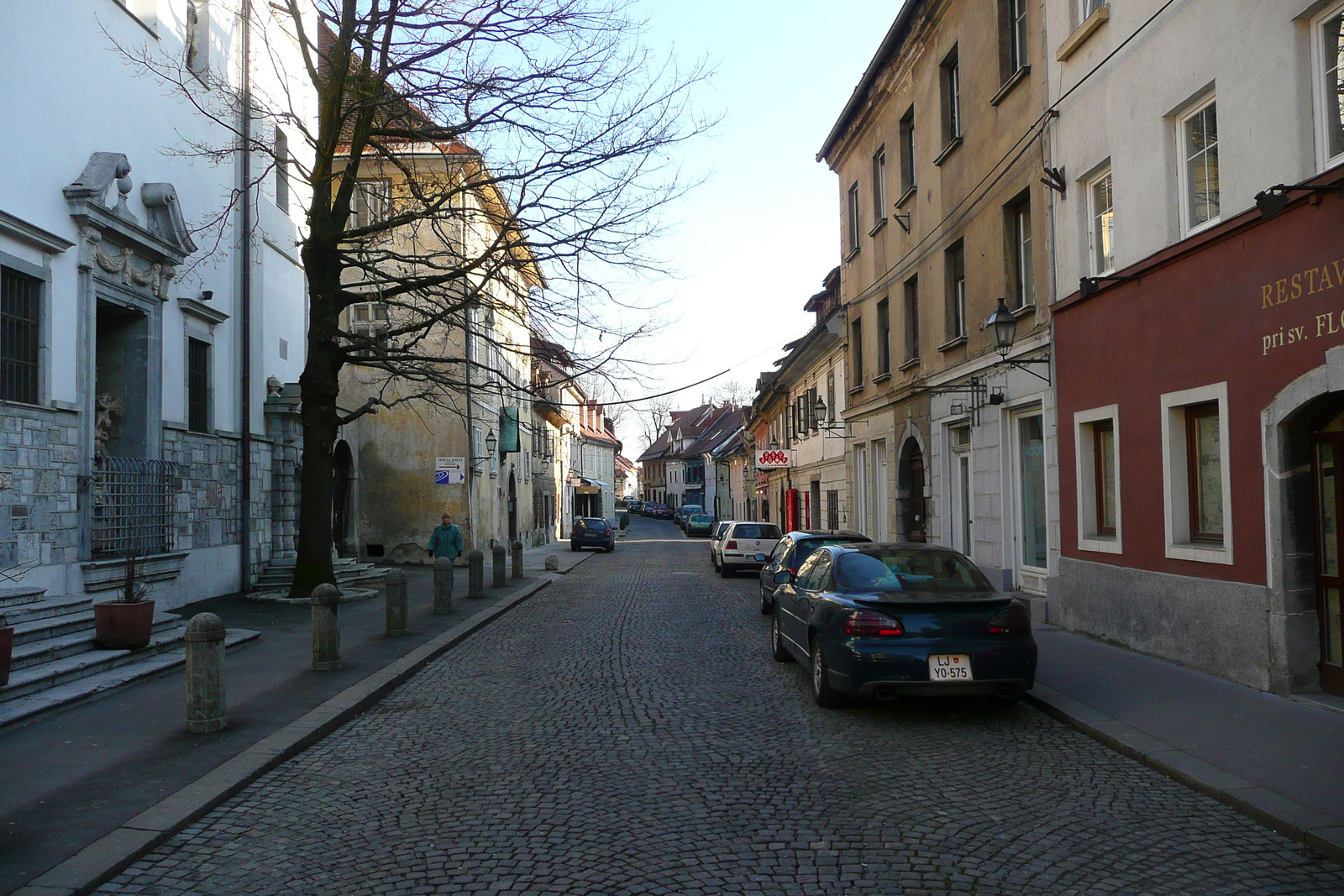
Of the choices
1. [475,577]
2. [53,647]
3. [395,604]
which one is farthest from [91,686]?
[475,577]

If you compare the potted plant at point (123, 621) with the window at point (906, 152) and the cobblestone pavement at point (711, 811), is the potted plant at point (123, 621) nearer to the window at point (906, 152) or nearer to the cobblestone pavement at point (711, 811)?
the cobblestone pavement at point (711, 811)

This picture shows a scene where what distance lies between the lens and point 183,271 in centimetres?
1666

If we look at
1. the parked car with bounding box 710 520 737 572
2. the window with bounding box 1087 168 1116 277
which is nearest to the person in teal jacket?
the parked car with bounding box 710 520 737 572

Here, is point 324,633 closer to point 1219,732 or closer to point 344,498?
point 1219,732

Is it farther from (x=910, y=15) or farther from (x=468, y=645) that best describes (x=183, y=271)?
(x=910, y=15)

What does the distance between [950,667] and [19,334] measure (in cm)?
1123

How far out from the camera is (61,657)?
9469 mm

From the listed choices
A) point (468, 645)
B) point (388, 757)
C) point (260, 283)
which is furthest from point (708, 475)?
point (388, 757)

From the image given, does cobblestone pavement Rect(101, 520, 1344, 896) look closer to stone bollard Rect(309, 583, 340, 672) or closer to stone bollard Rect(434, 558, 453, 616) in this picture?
stone bollard Rect(309, 583, 340, 672)

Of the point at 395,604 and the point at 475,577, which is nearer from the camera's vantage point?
the point at 395,604

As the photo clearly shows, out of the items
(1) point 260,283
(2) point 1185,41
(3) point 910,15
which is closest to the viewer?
(2) point 1185,41

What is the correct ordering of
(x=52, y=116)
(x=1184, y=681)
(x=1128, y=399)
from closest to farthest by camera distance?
(x=1184, y=681) → (x=1128, y=399) → (x=52, y=116)

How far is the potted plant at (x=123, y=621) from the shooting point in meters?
10.1

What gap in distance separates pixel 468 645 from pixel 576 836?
790 centimetres
